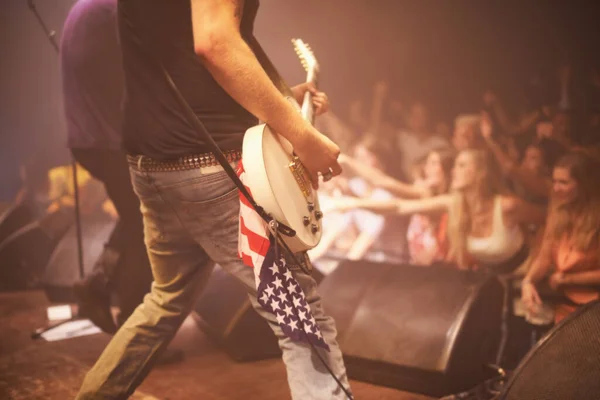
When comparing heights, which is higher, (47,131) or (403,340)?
(47,131)

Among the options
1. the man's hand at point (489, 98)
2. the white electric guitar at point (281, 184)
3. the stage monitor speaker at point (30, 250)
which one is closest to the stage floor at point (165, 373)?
the stage monitor speaker at point (30, 250)

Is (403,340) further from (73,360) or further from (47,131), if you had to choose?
(47,131)

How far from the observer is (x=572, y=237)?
284 cm

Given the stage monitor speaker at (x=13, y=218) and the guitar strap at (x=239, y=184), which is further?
the stage monitor speaker at (x=13, y=218)

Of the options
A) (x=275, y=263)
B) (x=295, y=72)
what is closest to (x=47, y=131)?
(x=295, y=72)

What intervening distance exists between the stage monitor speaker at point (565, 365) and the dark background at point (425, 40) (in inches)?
57.9

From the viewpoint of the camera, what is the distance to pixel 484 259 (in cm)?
313

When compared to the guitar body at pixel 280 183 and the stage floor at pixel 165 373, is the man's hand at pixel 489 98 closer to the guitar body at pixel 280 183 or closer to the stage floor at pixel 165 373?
the stage floor at pixel 165 373

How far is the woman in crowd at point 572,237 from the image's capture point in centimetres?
279

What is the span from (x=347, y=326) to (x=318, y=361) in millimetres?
1158

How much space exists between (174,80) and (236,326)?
155cm

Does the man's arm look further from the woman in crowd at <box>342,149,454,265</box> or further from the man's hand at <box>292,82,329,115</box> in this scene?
the woman in crowd at <box>342,149,454,265</box>

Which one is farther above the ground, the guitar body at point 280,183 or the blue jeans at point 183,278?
the guitar body at point 280,183

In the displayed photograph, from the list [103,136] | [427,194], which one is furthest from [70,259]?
[427,194]
